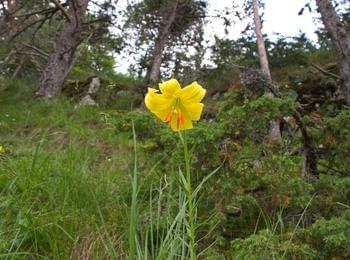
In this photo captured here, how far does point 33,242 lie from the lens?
1.94m

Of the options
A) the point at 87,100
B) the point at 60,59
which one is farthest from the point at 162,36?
the point at 60,59

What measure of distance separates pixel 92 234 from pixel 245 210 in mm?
895

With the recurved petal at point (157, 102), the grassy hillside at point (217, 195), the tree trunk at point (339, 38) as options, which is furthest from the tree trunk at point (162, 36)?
the recurved petal at point (157, 102)

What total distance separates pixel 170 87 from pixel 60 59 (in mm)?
8057

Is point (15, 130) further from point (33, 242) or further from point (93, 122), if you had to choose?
point (33, 242)

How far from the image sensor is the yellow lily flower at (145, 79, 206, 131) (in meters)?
1.31

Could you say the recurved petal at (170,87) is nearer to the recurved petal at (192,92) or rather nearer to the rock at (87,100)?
the recurved petal at (192,92)

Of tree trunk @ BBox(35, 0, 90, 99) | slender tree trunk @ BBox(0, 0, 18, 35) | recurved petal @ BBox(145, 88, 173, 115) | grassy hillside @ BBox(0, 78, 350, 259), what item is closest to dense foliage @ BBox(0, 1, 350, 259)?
grassy hillside @ BBox(0, 78, 350, 259)

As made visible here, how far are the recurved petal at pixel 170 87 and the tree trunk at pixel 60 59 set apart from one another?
775 cm

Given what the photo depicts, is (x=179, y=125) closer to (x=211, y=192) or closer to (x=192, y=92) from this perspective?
(x=192, y=92)

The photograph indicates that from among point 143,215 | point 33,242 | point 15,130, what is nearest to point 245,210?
point 143,215

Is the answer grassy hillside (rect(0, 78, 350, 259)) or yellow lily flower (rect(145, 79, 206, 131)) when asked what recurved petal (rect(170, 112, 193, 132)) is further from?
grassy hillside (rect(0, 78, 350, 259))

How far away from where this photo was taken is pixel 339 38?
5449 millimetres

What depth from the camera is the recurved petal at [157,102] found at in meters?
1.33
